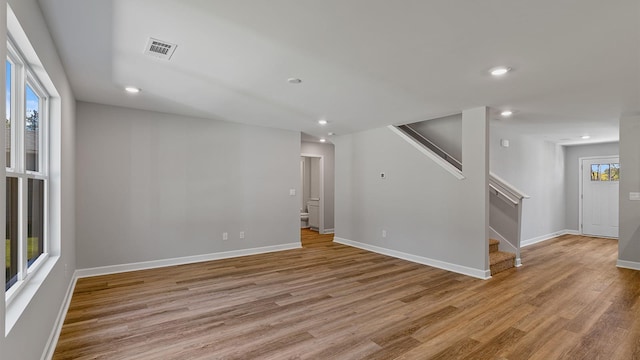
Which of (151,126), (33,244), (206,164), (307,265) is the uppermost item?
(151,126)

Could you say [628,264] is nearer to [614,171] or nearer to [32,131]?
[614,171]

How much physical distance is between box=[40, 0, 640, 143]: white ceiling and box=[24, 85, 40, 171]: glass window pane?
19.9 inches

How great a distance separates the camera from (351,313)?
306cm

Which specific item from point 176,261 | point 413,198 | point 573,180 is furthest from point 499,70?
point 573,180

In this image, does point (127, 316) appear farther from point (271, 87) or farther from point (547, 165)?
point (547, 165)

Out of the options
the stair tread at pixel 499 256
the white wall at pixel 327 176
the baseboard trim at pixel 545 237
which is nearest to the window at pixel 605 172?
the baseboard trim at pixel 545 237

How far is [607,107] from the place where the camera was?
420 cm

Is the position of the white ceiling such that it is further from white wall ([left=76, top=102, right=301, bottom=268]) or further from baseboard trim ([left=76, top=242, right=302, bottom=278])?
baseboard trim ([left=76, top=242, right=302, bottom=278])

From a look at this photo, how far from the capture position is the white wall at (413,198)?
170 inches

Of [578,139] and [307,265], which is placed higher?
[578,139]

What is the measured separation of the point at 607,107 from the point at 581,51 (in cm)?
251

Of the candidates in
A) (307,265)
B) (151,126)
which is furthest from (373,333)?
(151,126)

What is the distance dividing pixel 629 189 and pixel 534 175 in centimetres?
215

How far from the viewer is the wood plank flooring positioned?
240cm
